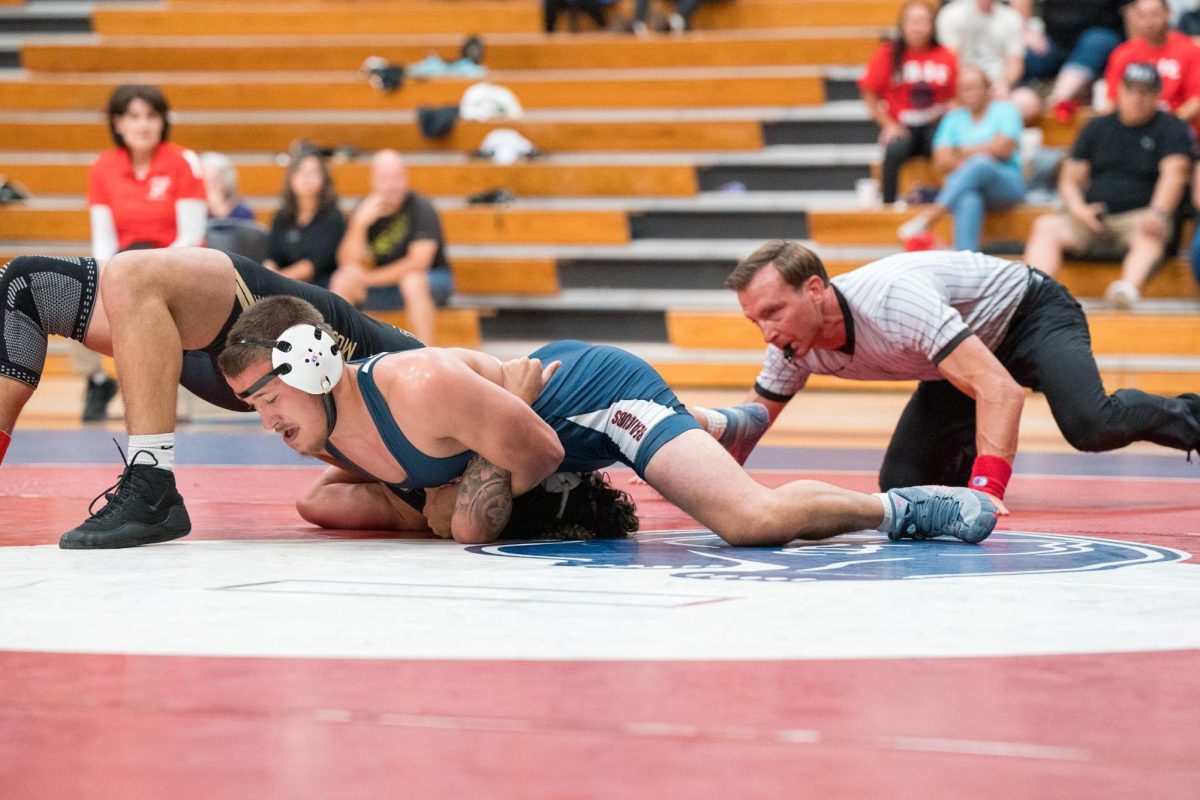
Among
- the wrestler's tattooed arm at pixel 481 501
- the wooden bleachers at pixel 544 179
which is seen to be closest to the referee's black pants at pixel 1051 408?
the wrestler's tattooed arm at pixel 481 501

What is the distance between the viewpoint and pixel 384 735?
5.52ft

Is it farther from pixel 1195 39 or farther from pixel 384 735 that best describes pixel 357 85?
pixel 384 735

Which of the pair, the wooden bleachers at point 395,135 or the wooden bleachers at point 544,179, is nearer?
the wooden bleachers at point 544,179

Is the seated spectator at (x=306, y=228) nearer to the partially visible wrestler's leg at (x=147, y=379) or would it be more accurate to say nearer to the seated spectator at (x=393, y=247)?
the seated spectator at (x=393, y=247)

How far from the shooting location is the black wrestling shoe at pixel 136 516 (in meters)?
3.13

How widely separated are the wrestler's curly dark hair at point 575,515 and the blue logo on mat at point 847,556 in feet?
0.26

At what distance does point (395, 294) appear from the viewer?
8711 millimetres

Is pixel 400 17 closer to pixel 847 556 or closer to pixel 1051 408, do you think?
pixel 1051 408

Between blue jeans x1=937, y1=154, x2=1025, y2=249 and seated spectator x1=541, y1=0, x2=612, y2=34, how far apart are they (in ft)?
11.9

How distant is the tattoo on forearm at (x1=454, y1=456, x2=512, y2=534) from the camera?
3.21 m

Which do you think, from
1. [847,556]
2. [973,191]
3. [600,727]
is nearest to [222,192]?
[973,191]

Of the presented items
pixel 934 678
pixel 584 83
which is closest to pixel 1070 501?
Result: pixel 934 678

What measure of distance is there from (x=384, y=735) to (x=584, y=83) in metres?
9.14

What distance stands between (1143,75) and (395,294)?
4039mm
